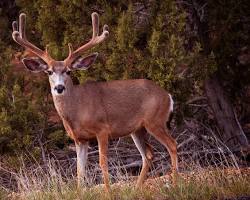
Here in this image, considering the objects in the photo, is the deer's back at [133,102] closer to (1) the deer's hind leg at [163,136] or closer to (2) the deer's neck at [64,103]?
(1) the deer's hind leg at [163,136]

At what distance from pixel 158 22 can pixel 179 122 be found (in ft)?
5.87

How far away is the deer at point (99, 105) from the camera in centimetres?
1057

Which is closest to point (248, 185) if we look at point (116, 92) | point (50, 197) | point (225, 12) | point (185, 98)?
point (50, 197)

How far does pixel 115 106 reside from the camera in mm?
11094

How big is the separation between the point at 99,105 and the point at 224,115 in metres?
3.49

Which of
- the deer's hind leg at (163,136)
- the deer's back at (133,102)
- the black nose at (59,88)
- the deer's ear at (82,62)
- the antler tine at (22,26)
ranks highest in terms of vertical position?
the antler tine at (22,26)

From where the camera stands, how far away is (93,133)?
34.7 ft

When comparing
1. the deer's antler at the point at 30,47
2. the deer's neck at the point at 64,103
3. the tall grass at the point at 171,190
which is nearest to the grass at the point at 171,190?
the tall grass at the point at 171,190

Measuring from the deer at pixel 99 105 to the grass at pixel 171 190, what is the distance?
1.06 meters

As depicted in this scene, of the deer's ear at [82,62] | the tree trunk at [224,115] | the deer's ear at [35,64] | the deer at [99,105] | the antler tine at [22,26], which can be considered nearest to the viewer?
the deer at [99,105]

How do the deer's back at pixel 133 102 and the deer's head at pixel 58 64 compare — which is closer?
the deer's head at pixel 58 64

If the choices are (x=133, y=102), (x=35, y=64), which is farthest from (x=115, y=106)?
(x=35, y=64)

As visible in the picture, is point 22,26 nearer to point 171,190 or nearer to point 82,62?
point 82,62

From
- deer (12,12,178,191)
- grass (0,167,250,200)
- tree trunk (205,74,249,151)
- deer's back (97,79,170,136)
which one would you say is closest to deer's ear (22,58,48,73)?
deer (12,12,178,191)
